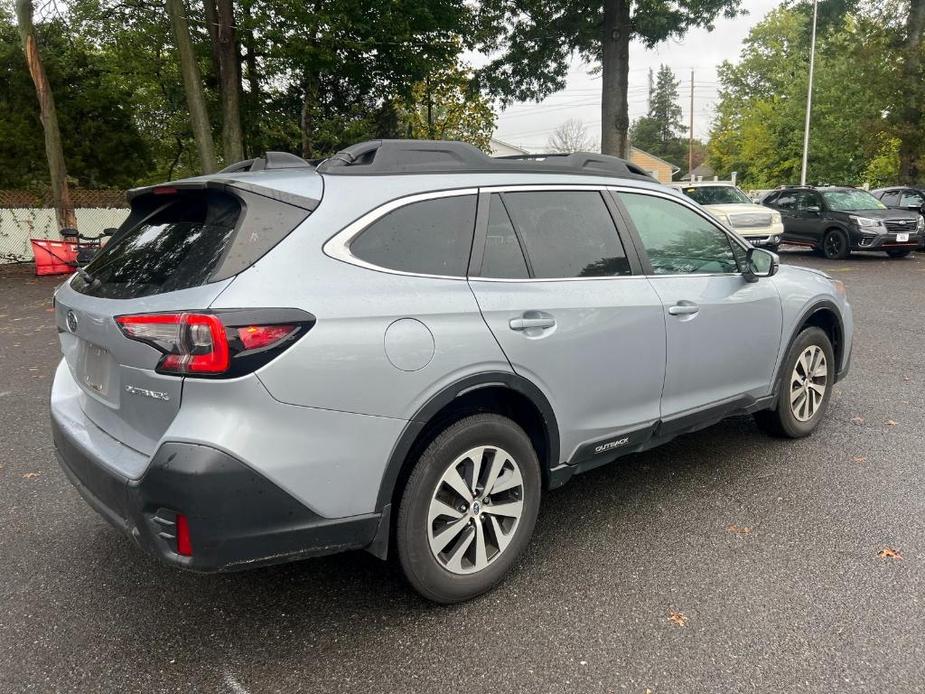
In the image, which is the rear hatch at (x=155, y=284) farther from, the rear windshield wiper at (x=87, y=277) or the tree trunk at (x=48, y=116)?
the tree trunk at (x=48, y=116)

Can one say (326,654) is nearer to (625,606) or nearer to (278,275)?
(625,606)

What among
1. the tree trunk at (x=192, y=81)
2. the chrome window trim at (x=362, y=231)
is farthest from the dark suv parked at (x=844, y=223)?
the chrome window trim at (x=362, y=231)

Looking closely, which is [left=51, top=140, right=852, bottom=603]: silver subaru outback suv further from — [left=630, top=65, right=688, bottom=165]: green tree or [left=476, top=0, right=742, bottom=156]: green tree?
[left=630, top=65, right=688, bottom=165]: green tree

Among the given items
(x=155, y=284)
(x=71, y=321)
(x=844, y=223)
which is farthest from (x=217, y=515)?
(x=844, y=223)

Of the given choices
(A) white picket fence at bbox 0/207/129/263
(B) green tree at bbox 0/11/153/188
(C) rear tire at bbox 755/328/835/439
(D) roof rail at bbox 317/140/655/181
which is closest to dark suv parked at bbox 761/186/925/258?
(C) rear tire at bbox 755/328/835/439

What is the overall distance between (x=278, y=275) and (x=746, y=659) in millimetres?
2106

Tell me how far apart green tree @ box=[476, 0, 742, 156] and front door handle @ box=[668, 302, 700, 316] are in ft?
46.0

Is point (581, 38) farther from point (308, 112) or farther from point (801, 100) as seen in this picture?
point (801, 100)

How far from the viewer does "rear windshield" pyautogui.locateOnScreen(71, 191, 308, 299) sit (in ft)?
7.52

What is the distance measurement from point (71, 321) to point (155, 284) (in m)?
0.63

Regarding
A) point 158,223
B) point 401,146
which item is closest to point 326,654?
point 158,223

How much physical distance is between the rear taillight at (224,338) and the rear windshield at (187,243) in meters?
0.16

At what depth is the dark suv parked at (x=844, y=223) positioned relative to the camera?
15156 millimetres

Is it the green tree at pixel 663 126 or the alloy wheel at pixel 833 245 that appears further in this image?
the green tree at pixel 663 126
